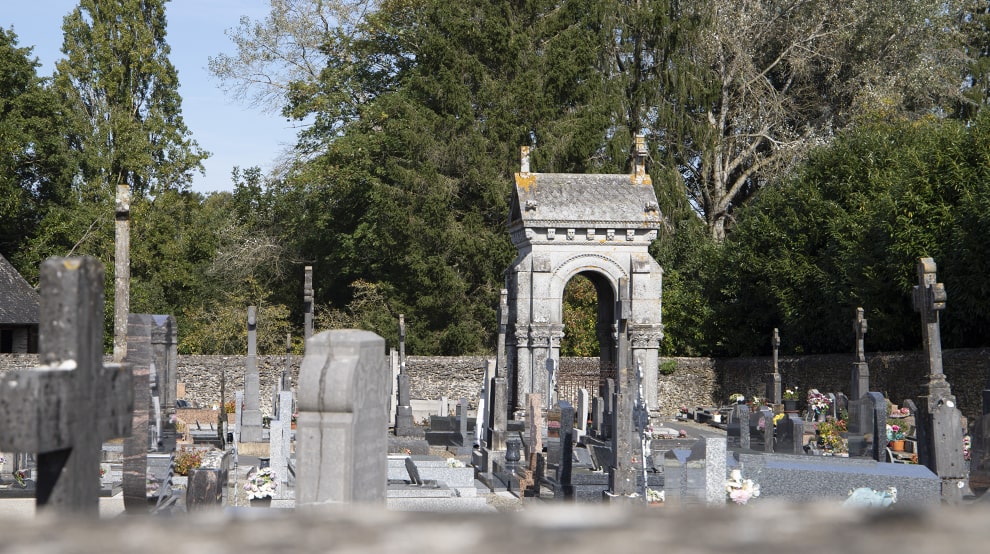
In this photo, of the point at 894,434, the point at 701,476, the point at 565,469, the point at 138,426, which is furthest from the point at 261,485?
the point at 894,434

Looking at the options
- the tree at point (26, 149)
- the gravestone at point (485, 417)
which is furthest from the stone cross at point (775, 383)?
the tree at point (26, 149)

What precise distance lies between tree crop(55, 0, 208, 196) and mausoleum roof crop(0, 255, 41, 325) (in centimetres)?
458

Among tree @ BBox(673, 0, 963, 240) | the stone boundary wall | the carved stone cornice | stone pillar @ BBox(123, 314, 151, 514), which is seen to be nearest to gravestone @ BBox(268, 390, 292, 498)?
stone pillar @ BBox(123, 314, 151, 514)

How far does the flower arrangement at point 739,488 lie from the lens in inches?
319

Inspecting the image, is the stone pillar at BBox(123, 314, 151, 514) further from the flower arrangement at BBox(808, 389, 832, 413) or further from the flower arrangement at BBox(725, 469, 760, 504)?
the flower arrangement at BBox(808, 389, 832, 413)

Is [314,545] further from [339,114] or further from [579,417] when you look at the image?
[339,114]

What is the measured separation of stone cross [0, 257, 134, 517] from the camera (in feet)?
9.07

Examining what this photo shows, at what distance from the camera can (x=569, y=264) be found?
2395cm

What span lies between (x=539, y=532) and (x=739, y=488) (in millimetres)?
7084

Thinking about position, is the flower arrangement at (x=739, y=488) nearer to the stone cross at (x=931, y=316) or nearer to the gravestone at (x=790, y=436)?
the stone cross at (x=931, y=316)

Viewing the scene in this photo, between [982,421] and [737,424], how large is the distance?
1105cm

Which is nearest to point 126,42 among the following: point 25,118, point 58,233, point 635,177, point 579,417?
point 25,118

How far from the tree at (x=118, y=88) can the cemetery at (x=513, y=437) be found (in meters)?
9.62

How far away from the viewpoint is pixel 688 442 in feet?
66.9
